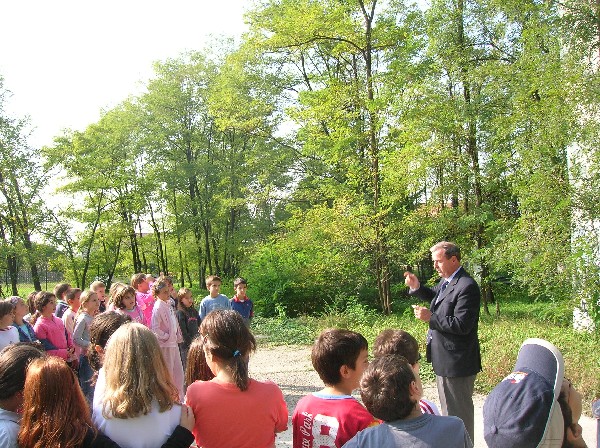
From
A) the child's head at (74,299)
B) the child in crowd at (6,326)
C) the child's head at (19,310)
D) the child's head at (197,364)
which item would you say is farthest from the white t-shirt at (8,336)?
the child's head at (197,364)

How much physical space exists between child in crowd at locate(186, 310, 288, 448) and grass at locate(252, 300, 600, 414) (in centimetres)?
479

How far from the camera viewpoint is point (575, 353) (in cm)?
746

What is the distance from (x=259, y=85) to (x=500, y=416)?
76.6ft

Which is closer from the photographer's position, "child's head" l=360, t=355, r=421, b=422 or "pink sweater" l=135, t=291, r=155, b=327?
"child's head" l=360, t=355, r=421, b=422

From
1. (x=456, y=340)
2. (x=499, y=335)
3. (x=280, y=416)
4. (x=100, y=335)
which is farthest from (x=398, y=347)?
(x=499, y=335)

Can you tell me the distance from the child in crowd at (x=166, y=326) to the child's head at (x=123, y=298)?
333mm

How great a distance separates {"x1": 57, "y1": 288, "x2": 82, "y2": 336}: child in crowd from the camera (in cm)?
637

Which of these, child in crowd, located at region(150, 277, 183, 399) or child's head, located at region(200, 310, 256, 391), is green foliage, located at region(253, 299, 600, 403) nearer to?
child in crowd, located at region(150, 277, 183, 399)

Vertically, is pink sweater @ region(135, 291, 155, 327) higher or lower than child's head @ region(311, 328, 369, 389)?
lower

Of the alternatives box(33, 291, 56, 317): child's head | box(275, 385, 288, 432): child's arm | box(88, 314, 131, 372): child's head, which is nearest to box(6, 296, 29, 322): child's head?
box(33, 291, 56, 317): child's head

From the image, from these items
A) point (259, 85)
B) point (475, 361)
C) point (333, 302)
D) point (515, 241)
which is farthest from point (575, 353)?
point (259, 85)

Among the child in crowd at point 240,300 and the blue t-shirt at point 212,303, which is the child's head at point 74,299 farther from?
the child in crowd at point 240,300

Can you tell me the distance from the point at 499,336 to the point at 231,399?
23.8ft

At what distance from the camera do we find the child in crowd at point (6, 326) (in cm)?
493
